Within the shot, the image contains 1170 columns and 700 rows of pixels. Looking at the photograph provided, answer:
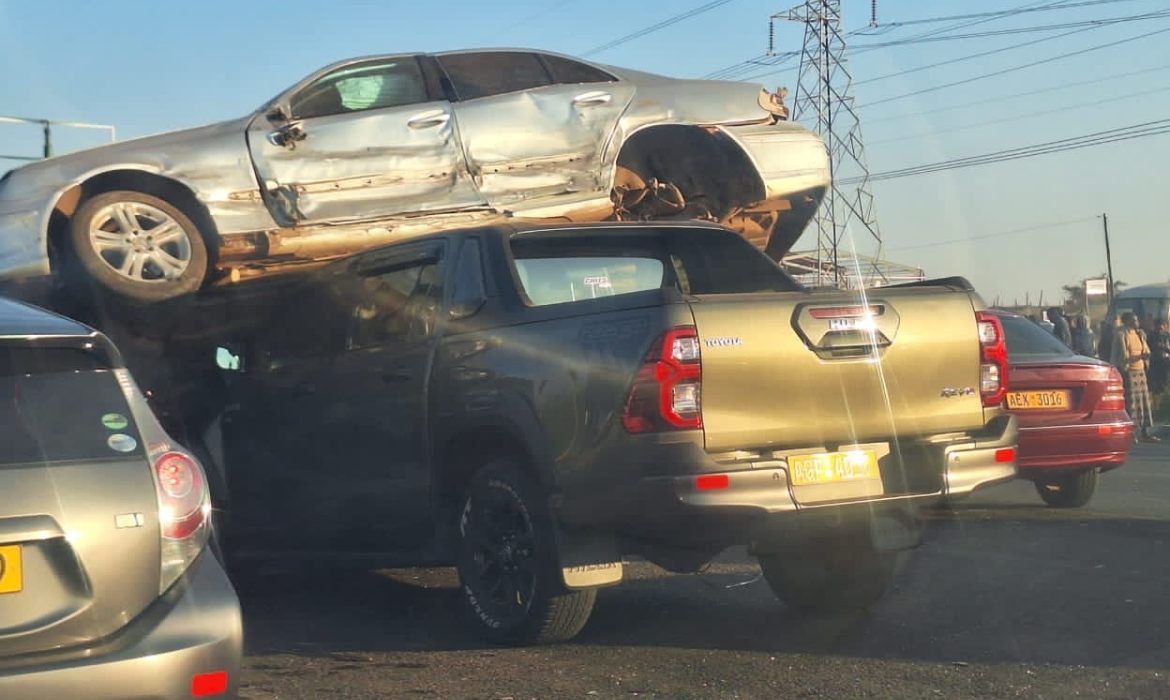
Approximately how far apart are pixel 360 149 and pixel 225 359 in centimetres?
144

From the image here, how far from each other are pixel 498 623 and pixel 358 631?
0.97 m

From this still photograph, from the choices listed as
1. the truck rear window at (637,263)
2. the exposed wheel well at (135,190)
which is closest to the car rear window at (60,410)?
the truck rear window at (637,263)

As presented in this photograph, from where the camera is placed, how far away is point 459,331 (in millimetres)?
6102

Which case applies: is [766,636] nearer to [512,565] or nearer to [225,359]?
[512,565]

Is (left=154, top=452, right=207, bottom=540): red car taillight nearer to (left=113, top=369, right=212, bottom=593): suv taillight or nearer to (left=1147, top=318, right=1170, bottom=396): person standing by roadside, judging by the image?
(left=113, top=369, right=212, bottom=593): suv taillight

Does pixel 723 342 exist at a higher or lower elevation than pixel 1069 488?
higher

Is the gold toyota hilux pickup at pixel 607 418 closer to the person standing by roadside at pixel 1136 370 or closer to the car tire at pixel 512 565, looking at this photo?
the car tire at pixel 512 565

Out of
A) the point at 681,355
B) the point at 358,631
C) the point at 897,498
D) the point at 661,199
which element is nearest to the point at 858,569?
the point at 897,498

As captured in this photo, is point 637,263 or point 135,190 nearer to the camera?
point 637,263

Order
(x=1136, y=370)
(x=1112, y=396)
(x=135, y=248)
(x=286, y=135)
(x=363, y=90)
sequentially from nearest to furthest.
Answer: (x=135, y=248) → (x=286, y=135) → (x=363, y=90) → (x=1112, y=396) → (x=1136, y=370)

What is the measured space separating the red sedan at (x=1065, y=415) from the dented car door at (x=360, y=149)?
13.4 feet

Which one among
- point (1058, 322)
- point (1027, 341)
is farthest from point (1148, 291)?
point (1027, 341)

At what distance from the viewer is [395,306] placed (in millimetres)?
6684

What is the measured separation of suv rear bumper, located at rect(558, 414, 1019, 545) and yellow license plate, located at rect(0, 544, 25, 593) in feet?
7.49
